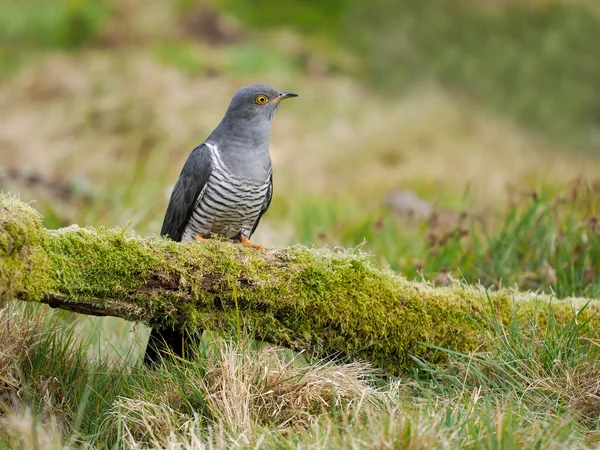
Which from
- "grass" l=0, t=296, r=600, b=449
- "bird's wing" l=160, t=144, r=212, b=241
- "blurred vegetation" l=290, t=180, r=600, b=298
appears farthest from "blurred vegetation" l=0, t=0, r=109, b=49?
"grass" l=0, t=296, r=600, b=449

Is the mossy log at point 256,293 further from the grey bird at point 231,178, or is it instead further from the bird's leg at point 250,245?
the grey bird at point 231,178

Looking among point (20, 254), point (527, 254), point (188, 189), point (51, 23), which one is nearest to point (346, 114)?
point (51, 23)

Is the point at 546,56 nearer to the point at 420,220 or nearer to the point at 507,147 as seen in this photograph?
the point at 507,147

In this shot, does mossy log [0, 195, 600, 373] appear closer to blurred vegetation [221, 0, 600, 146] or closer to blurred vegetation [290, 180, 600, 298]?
blurred vegetation [290, 180, 600, 298]

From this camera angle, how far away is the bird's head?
169 inches

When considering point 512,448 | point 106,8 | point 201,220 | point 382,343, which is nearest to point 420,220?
point 201,220

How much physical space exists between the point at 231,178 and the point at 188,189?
30 centimetres

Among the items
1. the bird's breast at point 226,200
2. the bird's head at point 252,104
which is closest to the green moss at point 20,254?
the bird's breast at point 226,200

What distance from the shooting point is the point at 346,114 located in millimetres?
12086

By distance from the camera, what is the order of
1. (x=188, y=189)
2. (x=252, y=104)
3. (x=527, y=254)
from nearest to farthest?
(x=188, y=189)
(x=252, y=104)
(x=527, y=254)

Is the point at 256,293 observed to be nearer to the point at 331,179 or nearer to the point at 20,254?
the point at 20,254

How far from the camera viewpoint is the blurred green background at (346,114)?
6016 millimetres

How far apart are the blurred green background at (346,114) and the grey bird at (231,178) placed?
1187mm

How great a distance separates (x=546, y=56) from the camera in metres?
13.7
